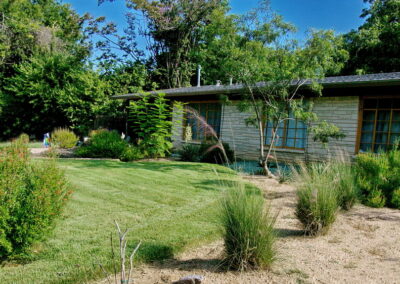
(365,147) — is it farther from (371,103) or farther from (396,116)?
(371,103)

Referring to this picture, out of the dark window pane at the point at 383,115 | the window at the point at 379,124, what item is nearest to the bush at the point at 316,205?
the window at the point at 379,124

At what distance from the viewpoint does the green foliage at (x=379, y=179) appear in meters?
5.44

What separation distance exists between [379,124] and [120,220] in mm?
8241

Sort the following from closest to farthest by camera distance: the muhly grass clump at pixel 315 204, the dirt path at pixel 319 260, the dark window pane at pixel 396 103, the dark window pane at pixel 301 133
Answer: the dirt path at pixel 319 260 → the muhly grass clump at pixel 315 204 → the dark window pane at pixel 396 103 → the dark window pane at pixel 301 133

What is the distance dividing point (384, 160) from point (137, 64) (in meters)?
23.1

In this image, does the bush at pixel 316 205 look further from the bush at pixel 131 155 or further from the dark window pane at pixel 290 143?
the dark window pane at pixel 290 143

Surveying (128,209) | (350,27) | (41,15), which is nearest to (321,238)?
(128,209)

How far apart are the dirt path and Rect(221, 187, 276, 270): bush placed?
117 mm

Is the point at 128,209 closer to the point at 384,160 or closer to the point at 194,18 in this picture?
the point at 384,160

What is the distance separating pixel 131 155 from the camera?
399 inches

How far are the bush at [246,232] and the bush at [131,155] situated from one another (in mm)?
7594

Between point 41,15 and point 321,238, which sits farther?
point 41,15

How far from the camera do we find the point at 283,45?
8039 millimetres

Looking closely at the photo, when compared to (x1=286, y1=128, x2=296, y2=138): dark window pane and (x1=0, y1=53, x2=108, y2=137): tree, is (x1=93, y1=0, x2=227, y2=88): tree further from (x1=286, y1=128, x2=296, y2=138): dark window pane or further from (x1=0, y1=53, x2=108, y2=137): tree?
(x1=286, y1=128, x2=296, y2=138): dark window pane
